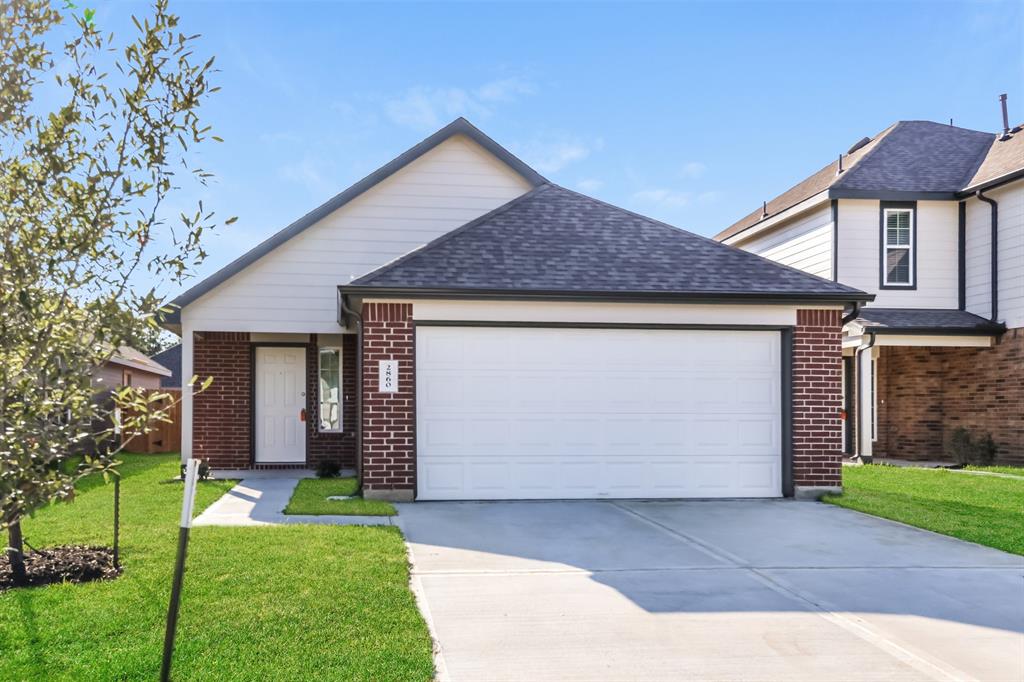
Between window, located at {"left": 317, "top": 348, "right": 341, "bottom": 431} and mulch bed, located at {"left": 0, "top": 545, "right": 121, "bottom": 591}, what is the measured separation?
7124 millimetres

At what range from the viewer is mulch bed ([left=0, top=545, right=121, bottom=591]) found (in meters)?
6.16

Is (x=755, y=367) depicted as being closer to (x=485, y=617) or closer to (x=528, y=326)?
(x=528, y=326)

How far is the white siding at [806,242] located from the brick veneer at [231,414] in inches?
410

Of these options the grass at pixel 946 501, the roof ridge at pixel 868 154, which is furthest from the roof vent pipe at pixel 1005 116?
the grass at pixel 946 501

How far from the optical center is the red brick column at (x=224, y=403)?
1369 cm

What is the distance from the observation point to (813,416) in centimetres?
1075

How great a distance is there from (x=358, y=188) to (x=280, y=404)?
417 cm

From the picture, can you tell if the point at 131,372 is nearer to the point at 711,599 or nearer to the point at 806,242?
the point at 806,242

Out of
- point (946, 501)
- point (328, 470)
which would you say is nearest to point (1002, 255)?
point (946, 501)

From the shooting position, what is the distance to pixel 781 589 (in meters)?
6.17

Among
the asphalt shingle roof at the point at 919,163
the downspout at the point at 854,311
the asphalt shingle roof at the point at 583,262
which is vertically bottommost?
the downspout at the point at 854,311

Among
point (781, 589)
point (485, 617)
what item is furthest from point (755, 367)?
point (485, 617)

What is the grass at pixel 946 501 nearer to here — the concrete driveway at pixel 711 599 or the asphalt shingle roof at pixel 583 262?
the concrete driveway at pixel 711 599

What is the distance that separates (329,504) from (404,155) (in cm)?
640
